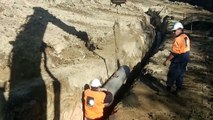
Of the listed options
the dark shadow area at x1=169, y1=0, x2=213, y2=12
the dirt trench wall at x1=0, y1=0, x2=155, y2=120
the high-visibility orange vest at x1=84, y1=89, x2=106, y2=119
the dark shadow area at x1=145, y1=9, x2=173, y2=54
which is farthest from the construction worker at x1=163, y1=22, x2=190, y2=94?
the dark shadow area at x1=169, y1=0, x2=213, y2=12

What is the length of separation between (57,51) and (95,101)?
5875mm

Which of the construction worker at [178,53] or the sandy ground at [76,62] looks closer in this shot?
the construction worker at [178,53]

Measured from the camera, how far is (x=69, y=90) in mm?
12266

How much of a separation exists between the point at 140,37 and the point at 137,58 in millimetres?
2040

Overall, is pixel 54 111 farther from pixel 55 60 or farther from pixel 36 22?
pixel 36 22

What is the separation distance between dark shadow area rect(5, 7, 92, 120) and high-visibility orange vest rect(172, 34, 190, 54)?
13.1 feet

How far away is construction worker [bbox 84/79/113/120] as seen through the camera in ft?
29.0

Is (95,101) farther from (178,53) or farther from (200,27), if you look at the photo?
(200,27)

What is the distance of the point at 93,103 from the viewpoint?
29.1 feet

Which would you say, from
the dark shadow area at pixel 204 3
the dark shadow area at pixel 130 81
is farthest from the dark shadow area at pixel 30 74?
the dark shadow area at pixel 204 3

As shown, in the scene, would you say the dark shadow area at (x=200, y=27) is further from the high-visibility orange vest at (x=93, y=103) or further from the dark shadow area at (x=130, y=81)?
the high-visibility orange vest at (x=93, y=103)

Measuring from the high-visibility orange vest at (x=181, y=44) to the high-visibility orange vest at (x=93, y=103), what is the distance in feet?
9.35

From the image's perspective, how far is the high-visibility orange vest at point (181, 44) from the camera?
10.3 metres

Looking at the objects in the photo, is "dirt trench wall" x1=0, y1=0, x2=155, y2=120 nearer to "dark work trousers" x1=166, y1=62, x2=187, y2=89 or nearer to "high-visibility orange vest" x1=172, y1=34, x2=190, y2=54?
"dark work trousers" x1=166, y1=62, x2=187, y2=89
